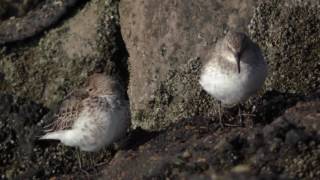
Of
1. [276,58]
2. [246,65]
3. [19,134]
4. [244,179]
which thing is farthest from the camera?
[19,134]

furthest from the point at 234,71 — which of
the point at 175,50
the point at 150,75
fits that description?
the point at 150,75

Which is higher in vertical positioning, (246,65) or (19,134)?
(246,65)

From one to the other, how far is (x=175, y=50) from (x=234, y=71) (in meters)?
2.49

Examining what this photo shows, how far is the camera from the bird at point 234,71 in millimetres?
8867

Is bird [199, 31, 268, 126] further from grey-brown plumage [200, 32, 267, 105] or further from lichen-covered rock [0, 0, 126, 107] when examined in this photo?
lichen-covered rock [0, 0, 126, 107]

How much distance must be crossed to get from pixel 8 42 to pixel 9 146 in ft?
5.55

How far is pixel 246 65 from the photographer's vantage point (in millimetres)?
8914

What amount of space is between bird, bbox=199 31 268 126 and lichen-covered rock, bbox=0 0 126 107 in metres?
3.15

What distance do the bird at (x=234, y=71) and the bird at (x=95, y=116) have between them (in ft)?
3.43

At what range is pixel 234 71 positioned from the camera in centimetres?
888

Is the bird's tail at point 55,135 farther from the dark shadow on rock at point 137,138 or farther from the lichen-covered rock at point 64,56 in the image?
the lichen-covered rock at point 64,56

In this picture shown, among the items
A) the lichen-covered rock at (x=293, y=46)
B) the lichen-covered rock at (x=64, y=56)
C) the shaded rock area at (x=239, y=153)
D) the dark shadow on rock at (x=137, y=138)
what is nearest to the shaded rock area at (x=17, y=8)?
the lichen-covered rock at (x=64, y=56)

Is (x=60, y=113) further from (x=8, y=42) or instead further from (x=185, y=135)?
(x=8, y=42)

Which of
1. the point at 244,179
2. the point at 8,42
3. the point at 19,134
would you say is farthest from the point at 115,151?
the point at 244,179
